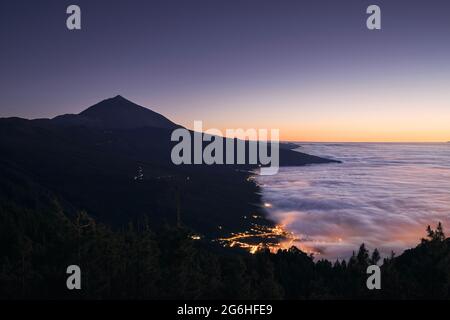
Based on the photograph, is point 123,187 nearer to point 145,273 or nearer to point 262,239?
point 262,239

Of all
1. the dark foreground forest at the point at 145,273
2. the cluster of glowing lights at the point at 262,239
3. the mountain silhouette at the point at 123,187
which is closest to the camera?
the dark foreground forest at the point at 145,273

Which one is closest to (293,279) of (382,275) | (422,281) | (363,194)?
(382,275)

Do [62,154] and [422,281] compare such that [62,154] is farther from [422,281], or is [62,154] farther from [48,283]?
[422,281]

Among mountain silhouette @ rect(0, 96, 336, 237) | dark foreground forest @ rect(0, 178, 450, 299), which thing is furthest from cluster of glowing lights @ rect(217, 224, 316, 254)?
dark foreground forest @ rect(0, 178, 450, 299)

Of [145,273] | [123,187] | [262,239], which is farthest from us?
[123,187]

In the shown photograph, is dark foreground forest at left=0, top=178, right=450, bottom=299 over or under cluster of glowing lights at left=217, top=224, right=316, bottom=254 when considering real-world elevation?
over

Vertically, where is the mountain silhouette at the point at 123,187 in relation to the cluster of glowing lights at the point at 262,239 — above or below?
above

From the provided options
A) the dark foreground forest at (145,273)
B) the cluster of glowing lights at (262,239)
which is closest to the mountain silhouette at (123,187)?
the cluster of glowing lights at (262,239)

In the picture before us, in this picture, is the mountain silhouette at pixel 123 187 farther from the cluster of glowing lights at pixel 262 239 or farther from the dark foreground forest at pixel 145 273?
the dark foreground forest at pixel 145 273

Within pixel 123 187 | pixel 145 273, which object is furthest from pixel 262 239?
pixel 123 187

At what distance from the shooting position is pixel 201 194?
433 feet

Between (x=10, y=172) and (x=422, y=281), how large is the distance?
4984 inches

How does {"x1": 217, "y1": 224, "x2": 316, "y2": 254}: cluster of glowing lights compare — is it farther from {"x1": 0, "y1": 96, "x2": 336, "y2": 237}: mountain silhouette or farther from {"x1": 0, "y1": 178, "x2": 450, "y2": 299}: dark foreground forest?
{"x1": 0, "y1": 178, "x2": 450, "y2": 299}: dark foreground forest

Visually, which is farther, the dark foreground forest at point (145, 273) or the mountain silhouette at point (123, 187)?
the mountain silhouette at point (123, 187)
